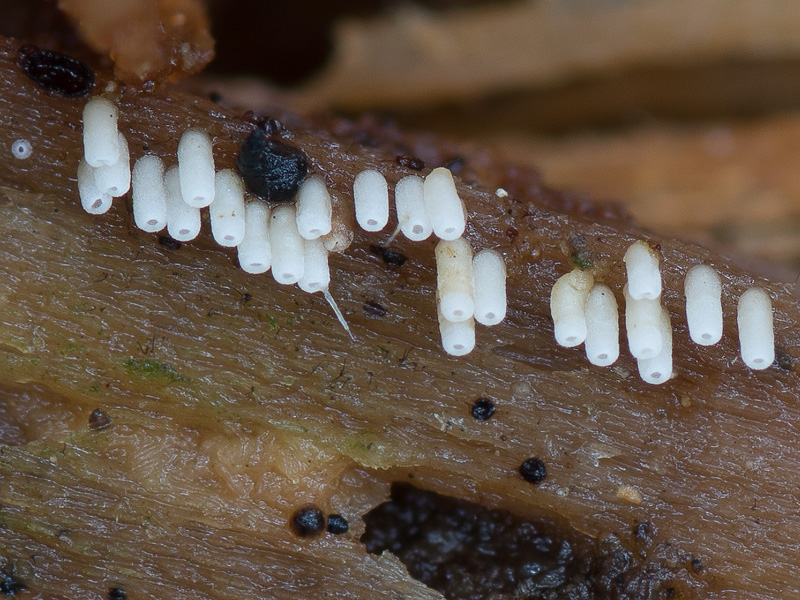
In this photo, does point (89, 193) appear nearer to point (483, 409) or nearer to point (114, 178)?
point (114, 178)

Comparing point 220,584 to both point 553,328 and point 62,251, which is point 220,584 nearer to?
point 62,251

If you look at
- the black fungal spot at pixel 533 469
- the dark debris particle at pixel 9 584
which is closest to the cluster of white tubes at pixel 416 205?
the black fungal spot at pixel 533 469

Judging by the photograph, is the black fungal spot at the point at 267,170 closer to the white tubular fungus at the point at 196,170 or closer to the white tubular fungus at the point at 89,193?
the white tubular fungus at the point at 196,170

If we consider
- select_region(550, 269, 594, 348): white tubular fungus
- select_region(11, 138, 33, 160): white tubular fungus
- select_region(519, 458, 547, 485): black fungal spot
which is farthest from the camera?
select_region(519, 458, 547, 485): black fungal spot

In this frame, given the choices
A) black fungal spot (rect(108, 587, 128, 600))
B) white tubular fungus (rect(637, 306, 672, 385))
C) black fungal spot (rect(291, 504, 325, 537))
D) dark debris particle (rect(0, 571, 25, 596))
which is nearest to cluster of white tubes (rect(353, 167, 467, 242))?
white tubular fungus (rect(637, 306, 672, 385))

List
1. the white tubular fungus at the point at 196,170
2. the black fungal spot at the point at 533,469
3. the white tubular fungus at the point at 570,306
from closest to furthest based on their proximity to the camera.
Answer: the white tubular fungus at the point at 196,170, the white tubular fungus at the point at 570,306, the black fungal spot at the point at 533,469

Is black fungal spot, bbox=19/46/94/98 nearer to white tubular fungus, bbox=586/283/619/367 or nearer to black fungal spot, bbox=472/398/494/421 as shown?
black fungal spot, bbox=472/398/494/421
